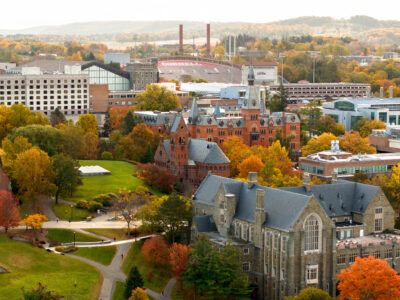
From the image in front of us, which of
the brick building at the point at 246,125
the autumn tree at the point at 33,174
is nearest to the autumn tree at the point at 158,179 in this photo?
the autumn tree at the point at 33,174

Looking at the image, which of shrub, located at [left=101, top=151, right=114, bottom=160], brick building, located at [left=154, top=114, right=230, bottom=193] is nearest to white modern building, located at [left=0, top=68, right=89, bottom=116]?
shrub, located at [left=101, top=151, right=114, bottom=160]

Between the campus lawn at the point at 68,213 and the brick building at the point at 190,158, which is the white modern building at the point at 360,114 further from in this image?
the campus lawn at the point at 68,213

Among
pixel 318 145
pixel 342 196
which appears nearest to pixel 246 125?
pixel 318 145

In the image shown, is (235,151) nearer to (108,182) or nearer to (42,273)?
(108,182)

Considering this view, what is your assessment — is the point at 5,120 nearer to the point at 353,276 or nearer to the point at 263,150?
the point at 263,150

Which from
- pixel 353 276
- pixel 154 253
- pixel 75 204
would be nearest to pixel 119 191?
pixel 75 204
